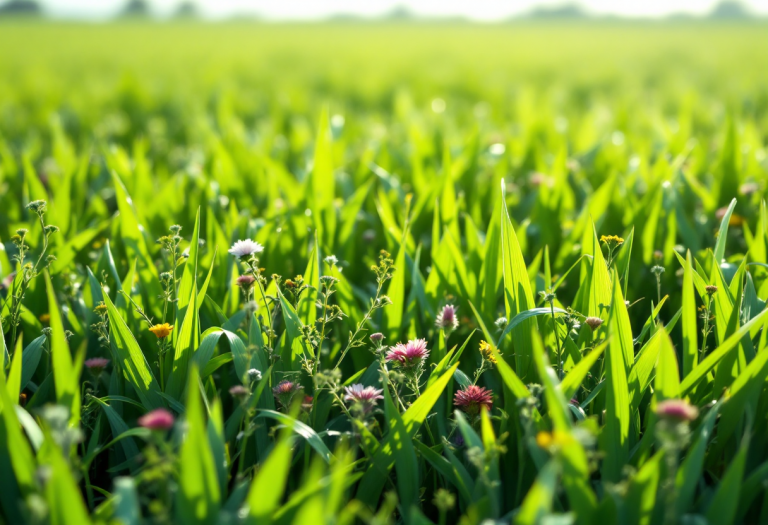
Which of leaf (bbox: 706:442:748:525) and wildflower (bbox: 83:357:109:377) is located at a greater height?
leaf (bbox: 706:442:748:525)

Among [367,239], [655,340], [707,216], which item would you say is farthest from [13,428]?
[707,216]

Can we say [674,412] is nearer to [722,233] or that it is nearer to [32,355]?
[722,233]

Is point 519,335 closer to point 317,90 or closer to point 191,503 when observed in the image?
point 191,503

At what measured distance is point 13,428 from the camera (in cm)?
92

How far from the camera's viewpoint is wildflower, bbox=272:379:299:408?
1.17 m

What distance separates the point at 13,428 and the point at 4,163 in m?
2.28

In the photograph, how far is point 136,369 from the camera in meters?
1.23

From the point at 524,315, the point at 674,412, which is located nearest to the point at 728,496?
the point at 674,412

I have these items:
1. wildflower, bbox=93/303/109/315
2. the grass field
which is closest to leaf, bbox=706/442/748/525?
the grass field

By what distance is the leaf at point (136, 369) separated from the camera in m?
1.22

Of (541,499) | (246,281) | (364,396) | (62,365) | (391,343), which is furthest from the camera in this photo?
(391,343)

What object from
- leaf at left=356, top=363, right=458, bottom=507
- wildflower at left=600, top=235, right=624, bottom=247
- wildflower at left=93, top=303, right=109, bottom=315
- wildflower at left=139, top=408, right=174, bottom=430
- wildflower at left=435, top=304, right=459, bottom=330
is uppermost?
wildflower at left=600, top=235, right=624, bottom=247

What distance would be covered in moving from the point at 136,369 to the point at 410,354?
0.55m

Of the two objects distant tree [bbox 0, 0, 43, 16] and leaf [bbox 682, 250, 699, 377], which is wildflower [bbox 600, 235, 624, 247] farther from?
distant tree [bbox 0, 0, 43, 16]
